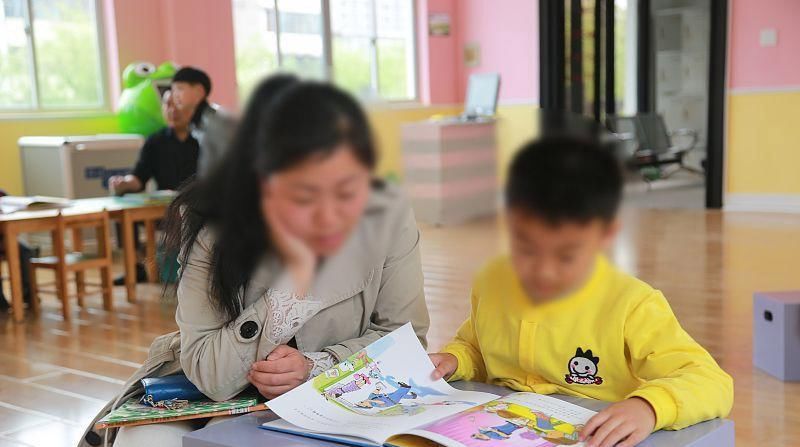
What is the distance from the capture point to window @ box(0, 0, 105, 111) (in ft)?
17.0

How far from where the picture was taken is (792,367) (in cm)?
243

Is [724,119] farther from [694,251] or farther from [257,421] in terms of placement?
[257,421]

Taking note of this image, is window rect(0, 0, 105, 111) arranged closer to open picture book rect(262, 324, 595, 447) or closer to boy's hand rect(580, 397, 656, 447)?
open picture book rect(262, 324, 595, 447)

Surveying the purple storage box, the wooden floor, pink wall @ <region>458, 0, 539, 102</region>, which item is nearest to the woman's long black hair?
the wooden floor

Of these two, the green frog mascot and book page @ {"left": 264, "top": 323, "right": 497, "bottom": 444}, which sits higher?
the green frog mascot

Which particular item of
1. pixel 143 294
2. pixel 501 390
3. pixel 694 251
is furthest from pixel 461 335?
pixel 694 251

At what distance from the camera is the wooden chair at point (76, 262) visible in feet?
11.8

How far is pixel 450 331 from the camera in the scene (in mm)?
3043

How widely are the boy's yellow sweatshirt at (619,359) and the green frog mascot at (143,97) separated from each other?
4.41 meters

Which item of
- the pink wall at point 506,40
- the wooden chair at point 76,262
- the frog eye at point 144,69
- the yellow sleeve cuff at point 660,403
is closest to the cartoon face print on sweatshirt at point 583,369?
the yellow sleeve cuff at point 660,403

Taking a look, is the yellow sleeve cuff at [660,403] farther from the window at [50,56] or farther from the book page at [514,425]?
the window at [50,56]

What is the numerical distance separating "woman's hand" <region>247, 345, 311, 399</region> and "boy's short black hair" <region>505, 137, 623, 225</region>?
97 cm

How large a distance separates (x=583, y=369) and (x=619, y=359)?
6 centimetres

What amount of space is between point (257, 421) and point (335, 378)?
0.42 feet
